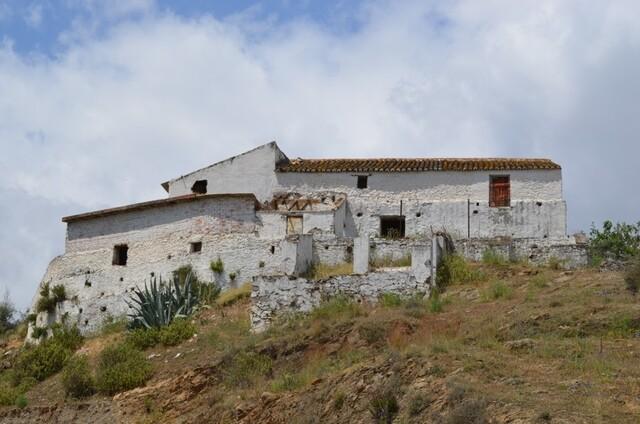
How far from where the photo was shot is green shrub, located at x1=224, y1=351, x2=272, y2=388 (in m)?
27.5

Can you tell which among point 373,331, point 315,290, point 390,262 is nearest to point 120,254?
point 315,290

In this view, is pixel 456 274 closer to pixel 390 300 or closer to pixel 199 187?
pixel 390 300

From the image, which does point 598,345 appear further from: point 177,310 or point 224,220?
point 224,220

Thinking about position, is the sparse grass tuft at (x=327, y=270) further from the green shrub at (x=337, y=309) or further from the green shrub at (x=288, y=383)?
the green shrub at (x=288, y=383)

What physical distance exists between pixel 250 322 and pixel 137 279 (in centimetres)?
704

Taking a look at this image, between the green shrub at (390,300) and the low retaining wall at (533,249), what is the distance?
4.24 m

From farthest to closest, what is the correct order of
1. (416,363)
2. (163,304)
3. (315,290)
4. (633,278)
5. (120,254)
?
(120,254)
(163,304)
(315,290)
(633,278)
(416,363)

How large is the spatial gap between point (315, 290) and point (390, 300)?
2.19 metres

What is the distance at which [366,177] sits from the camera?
1523 inches

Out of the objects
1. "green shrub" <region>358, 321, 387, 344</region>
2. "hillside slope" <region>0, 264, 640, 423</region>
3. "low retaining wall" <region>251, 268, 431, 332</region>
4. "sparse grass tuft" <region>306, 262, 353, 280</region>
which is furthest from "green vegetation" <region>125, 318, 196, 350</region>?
"green shrub" <region>358, 321, 387, 344</region>

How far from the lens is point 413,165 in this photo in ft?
127

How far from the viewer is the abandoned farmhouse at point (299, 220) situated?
35.1 m

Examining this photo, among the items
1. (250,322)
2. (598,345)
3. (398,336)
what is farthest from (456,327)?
(250,322)

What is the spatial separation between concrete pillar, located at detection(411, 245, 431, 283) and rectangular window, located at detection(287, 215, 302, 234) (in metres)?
6.11
